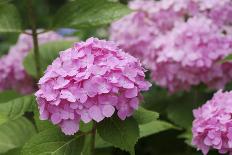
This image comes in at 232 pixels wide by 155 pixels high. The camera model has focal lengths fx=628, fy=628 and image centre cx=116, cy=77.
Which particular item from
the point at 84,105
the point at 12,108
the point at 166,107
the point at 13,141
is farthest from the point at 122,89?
the point at 166,107

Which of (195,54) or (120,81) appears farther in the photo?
(195,54)

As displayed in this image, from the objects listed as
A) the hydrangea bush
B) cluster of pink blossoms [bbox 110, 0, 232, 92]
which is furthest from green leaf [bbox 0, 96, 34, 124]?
cluster of pink blossoms [bbox 110, 0, 232, 92]

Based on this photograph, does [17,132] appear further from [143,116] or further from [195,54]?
[195,54]

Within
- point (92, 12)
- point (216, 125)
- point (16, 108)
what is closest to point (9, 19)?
point (92, 12)

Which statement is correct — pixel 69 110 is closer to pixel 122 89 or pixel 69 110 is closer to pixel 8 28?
pixel 122 89

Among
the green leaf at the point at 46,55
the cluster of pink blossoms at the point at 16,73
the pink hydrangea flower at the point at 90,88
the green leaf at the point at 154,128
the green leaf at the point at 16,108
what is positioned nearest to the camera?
the pink hydrangea flower at the point at 90,88

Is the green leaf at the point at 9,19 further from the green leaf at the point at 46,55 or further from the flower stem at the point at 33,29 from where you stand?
the green leaf at the point at 46,55

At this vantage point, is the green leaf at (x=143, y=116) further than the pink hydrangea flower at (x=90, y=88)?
Yes

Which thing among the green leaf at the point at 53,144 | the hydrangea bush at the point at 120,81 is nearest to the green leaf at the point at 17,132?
the hydrangea bush at the point at 120,81
